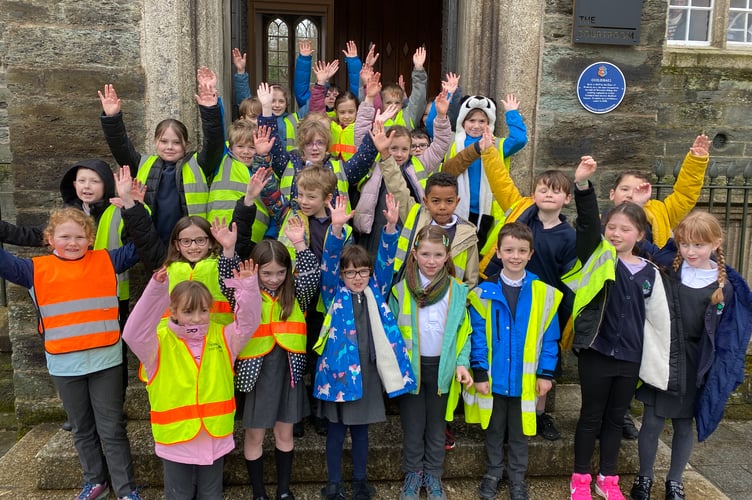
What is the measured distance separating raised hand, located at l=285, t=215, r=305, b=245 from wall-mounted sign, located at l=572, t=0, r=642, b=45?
8.09 feet

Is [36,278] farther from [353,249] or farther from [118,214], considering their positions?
[353,249]

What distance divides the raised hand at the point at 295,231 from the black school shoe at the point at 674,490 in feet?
7.79

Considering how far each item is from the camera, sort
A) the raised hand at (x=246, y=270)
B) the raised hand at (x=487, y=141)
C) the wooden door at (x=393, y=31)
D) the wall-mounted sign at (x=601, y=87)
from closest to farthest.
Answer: the raised hand at (x=246, y=270) → the raised hand at (x=487, y=141) → the wall-mounted sign at (x=601, y=87) → the wooden door at (x=393, y=31)

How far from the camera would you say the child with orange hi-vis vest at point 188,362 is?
2648 millimetres

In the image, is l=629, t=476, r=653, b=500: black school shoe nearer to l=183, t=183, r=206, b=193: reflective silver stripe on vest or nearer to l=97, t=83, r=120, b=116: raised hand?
l=183, t=183, r=206, b=193: reflective silver stripe on vest

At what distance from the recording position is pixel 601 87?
167 inches

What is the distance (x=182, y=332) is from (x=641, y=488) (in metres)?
2.53

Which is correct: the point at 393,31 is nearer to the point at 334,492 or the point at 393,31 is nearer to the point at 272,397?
the point at 272,397

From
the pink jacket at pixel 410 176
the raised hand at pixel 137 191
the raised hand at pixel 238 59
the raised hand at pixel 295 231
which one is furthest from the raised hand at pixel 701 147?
the raised hand at pixel 238 59

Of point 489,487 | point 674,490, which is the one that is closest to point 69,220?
point 489,487

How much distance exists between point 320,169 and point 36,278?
4.90ft

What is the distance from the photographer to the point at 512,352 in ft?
10.1

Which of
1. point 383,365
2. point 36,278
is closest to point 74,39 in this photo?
point 36,278

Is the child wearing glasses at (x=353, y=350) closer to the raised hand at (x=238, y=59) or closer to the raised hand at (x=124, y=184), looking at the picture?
the raised hand at (x=124, y=184)
